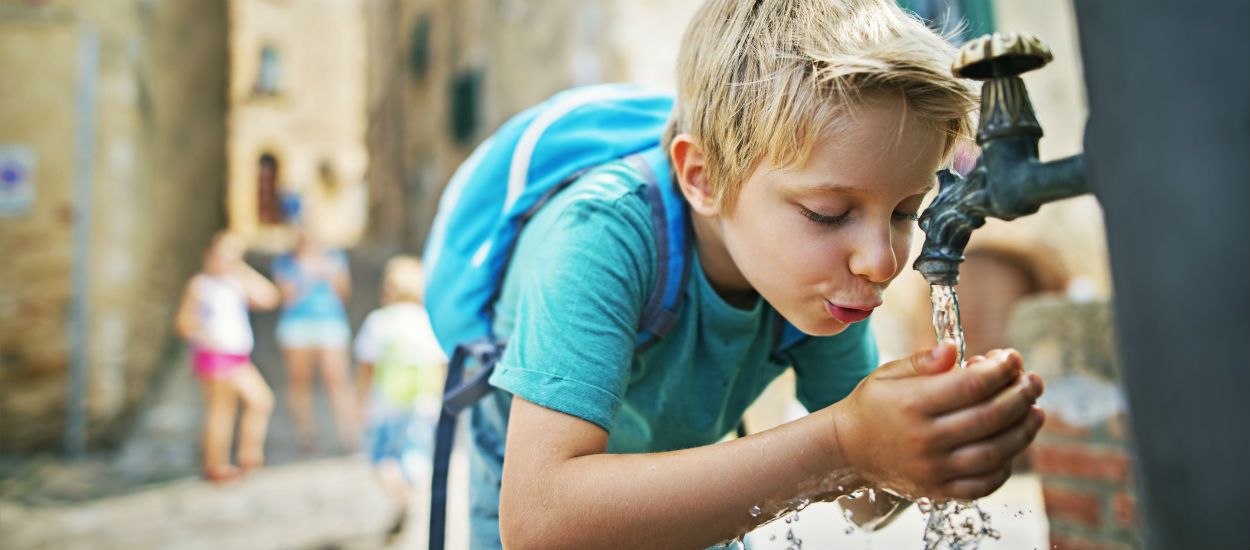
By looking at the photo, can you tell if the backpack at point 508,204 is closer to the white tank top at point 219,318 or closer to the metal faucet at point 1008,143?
the metal faucet at point 1008,143

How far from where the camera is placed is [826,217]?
2.90ft

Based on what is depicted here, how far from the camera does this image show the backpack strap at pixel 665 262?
1053 millimetres

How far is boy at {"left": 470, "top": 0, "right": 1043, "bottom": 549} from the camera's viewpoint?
0.71 m

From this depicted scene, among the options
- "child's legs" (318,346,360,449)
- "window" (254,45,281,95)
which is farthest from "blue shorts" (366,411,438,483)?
"window" (254,45,281,95)

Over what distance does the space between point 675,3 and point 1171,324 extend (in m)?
5.28

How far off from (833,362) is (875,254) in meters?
0.43

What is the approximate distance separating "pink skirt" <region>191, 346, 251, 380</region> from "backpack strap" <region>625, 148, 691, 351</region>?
164 inches

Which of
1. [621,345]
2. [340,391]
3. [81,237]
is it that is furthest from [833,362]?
[81,237]

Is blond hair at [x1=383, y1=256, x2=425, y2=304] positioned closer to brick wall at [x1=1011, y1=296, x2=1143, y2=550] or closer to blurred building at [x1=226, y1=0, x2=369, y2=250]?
brick wall at [x1=1011, y1=296, x2=1143, y2=550]

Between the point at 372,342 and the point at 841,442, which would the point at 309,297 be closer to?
the point at 372,342

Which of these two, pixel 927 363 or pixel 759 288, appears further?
pixel 759 288

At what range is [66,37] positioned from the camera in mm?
5348

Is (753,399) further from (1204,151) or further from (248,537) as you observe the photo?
(248,537)

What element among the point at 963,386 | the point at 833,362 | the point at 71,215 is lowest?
the point at 71,215
